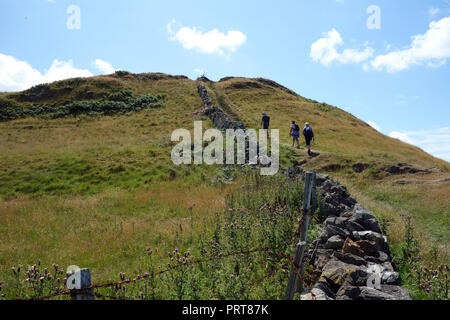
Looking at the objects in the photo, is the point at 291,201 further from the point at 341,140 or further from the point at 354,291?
the point at 341,140

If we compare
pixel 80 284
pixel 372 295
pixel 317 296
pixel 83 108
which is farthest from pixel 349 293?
pixel 83 108

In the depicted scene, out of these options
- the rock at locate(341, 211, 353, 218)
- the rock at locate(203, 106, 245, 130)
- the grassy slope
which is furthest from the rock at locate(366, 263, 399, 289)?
the rock at locate(203, 106, 245, 130)

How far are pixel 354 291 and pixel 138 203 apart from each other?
33.6ft

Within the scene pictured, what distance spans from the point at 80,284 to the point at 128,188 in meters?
13.1

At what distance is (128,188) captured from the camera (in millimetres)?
14984

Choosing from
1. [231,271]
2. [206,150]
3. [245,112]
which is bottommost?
[231,271]

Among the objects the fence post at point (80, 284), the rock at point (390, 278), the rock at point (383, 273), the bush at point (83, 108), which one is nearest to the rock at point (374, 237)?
the rock at point (383, 273)

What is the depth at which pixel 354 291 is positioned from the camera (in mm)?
4070

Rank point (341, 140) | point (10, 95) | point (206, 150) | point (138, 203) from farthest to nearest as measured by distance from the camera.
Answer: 1. point (10, 95)
2. point (341, 140)
3. point (206, 150)
4. point (138, 203)

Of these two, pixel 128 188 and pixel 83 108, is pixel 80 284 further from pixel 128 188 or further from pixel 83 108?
pixel 83 108

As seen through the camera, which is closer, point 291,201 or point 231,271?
point 231,271

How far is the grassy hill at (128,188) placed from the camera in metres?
8.01
